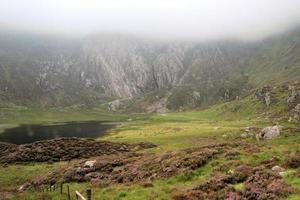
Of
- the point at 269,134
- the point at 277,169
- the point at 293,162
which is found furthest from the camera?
the point at 269,134

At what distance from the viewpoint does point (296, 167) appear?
35.6 meters

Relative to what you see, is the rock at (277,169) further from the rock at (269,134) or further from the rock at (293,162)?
the rock at (269,134)

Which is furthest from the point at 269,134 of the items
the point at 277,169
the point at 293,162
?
the point at 277,169

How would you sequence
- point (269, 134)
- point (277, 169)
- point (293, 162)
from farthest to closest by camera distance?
1. point (269, 134)
2. point (293, 162)
3. point (277, 169)

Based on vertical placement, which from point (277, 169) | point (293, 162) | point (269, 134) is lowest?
point (269, 134)

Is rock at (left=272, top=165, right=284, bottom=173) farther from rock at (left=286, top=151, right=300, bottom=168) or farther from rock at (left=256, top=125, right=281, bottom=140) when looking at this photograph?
rock at (left=256, top=125, right=281, bottom=140)

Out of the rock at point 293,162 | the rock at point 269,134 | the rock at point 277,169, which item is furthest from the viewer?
the rock at point 269,134

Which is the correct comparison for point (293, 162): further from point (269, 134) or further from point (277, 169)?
point (269, 134)

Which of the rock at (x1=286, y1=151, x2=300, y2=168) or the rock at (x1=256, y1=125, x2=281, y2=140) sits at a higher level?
the rock at (x1=286, y1=151, x2=300, y2=168)

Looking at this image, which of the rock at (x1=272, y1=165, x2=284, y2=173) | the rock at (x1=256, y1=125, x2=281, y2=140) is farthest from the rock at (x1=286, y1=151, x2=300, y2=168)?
the rock at (x1=256, y1=125, x2=281, y2=140)

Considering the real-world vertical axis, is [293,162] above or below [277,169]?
above

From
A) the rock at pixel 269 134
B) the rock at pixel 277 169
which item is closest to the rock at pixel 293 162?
the rock at pixel 277 169

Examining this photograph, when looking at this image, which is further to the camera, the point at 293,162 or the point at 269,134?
the point at 269,134

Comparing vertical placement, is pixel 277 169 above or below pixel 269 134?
above
